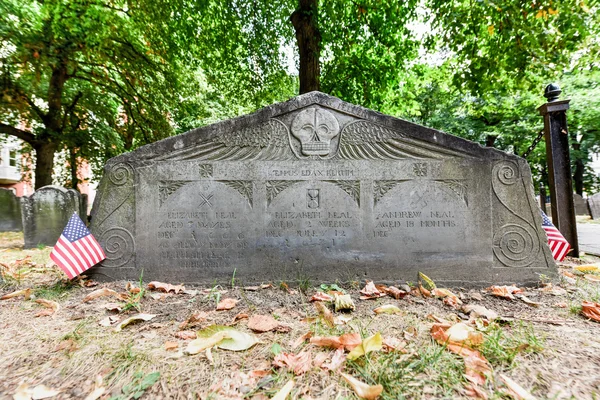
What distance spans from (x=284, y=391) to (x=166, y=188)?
8.52 ft

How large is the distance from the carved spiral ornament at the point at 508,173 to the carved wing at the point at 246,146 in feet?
7.37

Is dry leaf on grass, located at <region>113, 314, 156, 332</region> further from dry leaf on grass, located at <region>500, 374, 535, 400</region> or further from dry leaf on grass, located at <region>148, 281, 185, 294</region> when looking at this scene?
dry leaf on grass, located at <region>500, 374, 535, 400</region>

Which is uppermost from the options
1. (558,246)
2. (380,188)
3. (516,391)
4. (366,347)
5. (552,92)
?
(552,92)

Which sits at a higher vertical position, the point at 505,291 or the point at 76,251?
the point at 76,251

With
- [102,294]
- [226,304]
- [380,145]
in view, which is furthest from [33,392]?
[380,145]

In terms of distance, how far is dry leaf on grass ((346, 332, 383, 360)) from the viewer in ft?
5.44

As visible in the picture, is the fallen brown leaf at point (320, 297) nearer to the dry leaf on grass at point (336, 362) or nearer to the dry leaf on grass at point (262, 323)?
the dry leaf on grass at point (262, 323)

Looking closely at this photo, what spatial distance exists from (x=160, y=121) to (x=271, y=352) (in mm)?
11038

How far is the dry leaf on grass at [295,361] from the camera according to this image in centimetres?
160

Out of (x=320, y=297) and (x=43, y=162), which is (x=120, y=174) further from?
(x=43, y=162)

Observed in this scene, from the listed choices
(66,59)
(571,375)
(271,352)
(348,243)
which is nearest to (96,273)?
(271,352)

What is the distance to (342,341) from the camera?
181 cm

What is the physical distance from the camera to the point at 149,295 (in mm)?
2848

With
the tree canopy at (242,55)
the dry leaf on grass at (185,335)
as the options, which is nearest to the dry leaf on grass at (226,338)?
the dry leaf on grass at (185,335)
